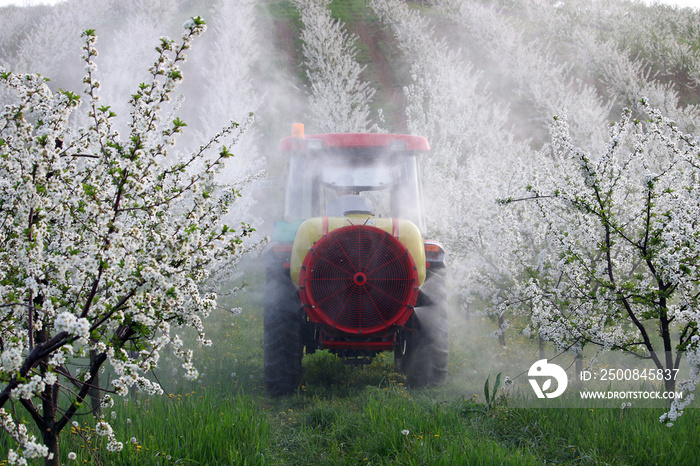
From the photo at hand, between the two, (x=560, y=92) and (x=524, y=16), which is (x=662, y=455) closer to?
(x=560, y=92)

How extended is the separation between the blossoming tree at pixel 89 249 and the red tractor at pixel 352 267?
1871 millimetres

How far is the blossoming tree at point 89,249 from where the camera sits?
6.87 ft

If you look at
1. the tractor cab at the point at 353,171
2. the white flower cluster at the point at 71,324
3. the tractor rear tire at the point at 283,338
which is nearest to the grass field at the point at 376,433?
the tractor rear tire at the point at 283,338

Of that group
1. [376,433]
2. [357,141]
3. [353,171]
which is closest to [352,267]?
[376,433]

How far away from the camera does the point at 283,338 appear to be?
15.9 ft

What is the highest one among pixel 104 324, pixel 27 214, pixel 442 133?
pixel 442 133

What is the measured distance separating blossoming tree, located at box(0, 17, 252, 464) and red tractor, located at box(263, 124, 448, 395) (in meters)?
1.87

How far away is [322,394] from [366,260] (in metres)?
1.61

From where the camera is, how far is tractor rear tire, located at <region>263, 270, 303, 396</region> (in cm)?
485

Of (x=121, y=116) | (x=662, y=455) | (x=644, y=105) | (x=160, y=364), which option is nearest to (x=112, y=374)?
(x=160, y=364)

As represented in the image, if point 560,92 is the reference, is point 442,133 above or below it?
below

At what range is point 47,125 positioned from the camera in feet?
7.68
